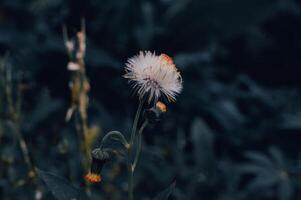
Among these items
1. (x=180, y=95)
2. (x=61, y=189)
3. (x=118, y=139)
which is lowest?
(x=61, y=189)

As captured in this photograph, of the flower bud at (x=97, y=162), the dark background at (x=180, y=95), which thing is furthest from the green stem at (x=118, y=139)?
the dark background at (x=180, y=95)

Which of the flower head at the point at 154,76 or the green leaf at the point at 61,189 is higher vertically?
the flower head at the point at 154,76

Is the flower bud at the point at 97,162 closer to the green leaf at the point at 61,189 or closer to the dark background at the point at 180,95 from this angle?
the green leaf at the point at 61,189

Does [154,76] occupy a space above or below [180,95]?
below

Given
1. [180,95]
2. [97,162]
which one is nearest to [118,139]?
[97,162]

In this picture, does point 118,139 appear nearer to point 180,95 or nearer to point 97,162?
point 97,162

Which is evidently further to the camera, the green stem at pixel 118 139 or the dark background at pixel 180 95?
the dark background at pixel 180 95
